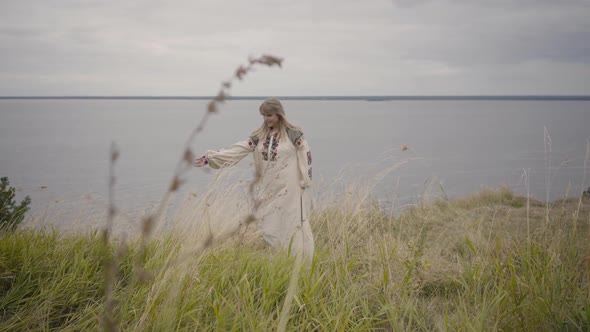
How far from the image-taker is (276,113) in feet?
15.3

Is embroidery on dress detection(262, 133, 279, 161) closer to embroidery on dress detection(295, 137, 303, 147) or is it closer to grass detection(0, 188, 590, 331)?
embroidery on dress detection(295, 137, 303, 147)

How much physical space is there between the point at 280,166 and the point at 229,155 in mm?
583

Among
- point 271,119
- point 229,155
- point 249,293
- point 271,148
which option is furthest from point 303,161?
point 249,293

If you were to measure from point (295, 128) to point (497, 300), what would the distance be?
9.14 ft

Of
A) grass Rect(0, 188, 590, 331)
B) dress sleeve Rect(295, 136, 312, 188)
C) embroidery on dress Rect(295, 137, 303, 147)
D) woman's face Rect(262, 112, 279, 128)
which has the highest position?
woman's face Rect(262, 112, 279, 128)

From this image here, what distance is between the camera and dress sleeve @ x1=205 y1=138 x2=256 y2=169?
4691 mm

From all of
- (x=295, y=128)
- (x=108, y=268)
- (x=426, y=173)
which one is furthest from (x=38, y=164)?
(x=108, y=268)

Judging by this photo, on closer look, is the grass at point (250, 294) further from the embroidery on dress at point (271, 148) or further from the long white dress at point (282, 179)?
the embroidery on dress at point (271, 148)

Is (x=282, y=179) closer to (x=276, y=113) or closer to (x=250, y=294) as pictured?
(x=276, y=113)

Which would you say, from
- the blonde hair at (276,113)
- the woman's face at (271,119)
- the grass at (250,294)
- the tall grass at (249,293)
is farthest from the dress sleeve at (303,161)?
the grass at (250,294)

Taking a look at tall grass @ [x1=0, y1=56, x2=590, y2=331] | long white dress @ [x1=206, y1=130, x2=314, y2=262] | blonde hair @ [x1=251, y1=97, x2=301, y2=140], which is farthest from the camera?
long white dress @ [x1=206, y1=130, x2=314, y2=262]

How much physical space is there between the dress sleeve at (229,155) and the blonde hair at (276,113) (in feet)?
0.42

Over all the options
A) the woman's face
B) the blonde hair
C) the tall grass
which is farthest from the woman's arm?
the tall grass

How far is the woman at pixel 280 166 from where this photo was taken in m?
4.71
